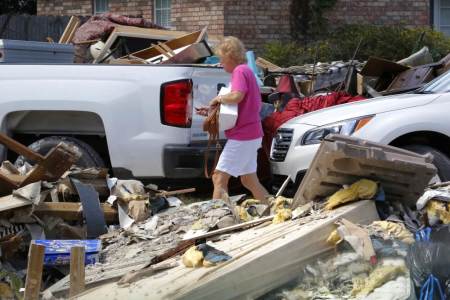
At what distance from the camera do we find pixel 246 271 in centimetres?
472

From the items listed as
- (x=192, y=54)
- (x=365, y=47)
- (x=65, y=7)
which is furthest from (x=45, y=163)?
(x=65, y=7)

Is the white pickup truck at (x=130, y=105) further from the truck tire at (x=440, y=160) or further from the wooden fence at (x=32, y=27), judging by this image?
the wooden fence at (x=32, y=27)

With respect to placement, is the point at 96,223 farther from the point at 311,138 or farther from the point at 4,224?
the point at 311,138

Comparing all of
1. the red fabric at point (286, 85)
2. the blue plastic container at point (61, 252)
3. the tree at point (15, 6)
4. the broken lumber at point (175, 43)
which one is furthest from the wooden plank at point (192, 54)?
the tree at point (15, 6)

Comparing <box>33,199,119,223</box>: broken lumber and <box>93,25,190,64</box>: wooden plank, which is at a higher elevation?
<box>93,25,190,64</box>: wooden plank

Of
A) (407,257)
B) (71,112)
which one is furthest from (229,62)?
(407,257)

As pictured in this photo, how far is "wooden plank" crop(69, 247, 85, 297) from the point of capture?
16.0 feet

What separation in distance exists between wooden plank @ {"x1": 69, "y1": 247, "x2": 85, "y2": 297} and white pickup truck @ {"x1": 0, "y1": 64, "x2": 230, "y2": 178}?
2.58m

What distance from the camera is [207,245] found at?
5129 millimetres

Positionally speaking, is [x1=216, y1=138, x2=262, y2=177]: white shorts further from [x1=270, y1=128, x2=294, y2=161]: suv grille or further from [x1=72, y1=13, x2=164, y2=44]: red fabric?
[x1=72, y1=13, x2=164, y2=44]: red fabric

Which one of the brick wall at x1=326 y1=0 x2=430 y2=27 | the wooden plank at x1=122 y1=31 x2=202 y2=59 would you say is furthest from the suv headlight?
the brick wall at x1=326 y1=0 x2=430 y2=27

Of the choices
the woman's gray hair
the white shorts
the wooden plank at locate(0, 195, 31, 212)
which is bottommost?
the wooden plank at locate(0, 195, 31, 212)

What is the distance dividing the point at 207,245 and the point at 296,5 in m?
11.4

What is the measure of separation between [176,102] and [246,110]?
676 millimetres
